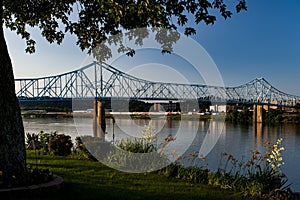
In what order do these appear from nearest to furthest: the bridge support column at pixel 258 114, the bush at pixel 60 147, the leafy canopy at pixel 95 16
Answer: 1. the leafy canopy at pixel 95 16
2. the bush at pixel 60 147
3. the bridge support column at pixel 258 114

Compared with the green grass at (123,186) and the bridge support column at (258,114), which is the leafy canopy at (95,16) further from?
the bridge support column at (258,114)

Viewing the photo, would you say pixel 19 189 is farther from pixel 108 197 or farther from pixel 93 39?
pixel 93 39

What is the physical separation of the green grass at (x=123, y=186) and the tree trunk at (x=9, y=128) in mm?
781

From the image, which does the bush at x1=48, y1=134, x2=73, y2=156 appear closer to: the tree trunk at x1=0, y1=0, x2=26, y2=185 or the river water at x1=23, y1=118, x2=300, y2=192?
the river water at x1=23, y1=118, x2=300, y2=192

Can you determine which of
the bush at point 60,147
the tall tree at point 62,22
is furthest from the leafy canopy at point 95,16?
the bush at point 60,147

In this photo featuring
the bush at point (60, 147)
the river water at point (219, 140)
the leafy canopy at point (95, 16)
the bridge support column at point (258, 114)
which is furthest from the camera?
the bridge support column at point (258, 114)

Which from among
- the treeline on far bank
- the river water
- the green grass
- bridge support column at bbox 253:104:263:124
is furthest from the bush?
the treeline on far bank

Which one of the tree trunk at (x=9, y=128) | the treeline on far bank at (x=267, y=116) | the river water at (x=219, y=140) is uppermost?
the tree trunk at (x=9, y=128)

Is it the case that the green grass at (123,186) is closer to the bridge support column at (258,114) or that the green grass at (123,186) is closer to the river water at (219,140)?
the river water at (219,140)

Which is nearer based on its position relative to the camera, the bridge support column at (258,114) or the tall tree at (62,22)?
the tall tree at (62,22)

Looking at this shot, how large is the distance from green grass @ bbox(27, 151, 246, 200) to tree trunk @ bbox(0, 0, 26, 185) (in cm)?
78

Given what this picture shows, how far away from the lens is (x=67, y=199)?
4.84 m

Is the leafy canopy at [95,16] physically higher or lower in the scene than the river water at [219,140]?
higher

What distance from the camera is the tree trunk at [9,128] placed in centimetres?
511
